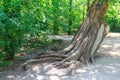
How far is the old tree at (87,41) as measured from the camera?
7656mm

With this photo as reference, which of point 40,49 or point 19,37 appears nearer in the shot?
point 19,37

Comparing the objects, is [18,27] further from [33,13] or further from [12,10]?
[33,13]

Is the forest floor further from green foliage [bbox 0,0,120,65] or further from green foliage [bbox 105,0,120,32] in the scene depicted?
green foliage [bbox 105,0,120,32]

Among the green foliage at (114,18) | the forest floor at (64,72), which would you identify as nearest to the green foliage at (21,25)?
the forest floor at (64,72)

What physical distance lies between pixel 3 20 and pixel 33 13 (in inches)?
70.5

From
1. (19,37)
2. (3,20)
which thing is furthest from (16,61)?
(3,20)

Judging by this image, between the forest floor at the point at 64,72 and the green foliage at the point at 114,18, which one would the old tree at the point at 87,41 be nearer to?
the forest floor at the point at 64,72

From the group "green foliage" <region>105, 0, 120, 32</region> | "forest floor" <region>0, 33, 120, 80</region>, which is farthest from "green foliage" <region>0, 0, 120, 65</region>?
"green foliage" <region>105, 0, 120, 32</region>

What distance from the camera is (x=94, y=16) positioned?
830 cm

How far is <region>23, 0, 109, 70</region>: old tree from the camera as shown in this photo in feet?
25.1

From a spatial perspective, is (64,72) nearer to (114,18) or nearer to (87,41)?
(87,41)

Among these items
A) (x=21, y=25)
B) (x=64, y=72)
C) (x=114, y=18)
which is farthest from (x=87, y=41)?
(x=114, y=18)

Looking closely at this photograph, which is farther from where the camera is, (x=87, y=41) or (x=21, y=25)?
(x=87, y=41)

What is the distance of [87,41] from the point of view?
7973 millimetres
